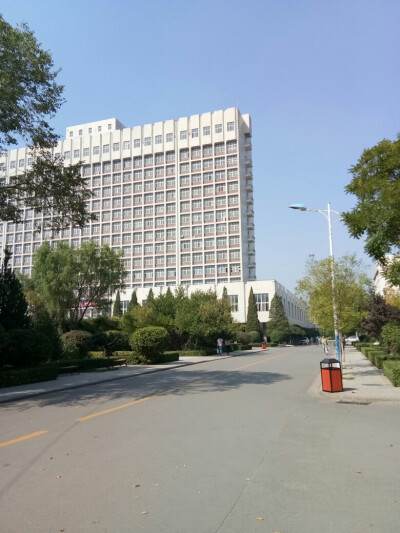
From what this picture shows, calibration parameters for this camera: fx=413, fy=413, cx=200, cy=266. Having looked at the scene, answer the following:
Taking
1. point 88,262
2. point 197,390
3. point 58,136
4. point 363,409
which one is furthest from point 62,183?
point 88,262

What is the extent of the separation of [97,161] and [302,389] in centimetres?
10371

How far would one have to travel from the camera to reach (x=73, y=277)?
40.0 metres

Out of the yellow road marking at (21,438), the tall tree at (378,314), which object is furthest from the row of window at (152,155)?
the yellow road marking at (21,438)

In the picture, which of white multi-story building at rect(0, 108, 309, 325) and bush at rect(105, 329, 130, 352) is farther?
white multi-story building at rect(0, 108, 309, 325)

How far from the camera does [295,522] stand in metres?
3.82

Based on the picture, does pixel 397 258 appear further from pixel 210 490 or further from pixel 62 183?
pixel 62 183

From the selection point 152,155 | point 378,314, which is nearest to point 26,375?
point 378,314

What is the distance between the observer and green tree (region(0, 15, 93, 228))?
1429 cm

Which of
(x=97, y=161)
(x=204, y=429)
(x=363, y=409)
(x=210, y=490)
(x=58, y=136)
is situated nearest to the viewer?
(x=210, y=490)

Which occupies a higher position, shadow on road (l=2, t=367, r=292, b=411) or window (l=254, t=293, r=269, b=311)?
window (l=254, t=293, r=269, b=311)

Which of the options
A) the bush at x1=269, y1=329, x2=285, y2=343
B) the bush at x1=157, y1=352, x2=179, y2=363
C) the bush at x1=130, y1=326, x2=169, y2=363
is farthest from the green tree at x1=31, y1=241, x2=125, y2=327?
the bush at x1=269, y1=329, x2=285, y2=343

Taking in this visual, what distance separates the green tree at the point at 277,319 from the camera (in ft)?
262

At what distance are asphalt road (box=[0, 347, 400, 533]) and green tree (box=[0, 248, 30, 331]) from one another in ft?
38.3

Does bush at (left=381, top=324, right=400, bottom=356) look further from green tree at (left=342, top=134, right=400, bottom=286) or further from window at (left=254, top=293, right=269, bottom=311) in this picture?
window at (left=254, top=293, right=269, bottom=311)
